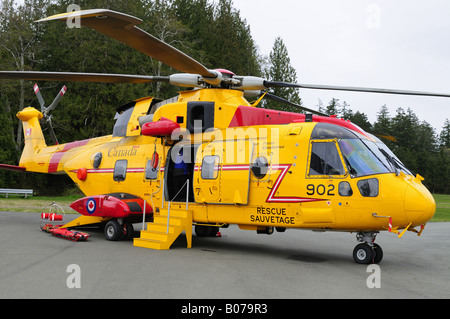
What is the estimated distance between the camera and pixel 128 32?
7.24 m

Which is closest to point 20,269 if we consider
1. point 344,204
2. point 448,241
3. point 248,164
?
point 248,164

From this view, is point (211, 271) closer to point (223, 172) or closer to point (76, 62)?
point (223, 172)

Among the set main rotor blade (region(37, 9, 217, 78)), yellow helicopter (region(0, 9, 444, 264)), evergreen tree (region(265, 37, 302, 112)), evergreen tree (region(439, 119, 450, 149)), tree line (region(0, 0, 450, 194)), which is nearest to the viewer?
main rotor blade (region(37, 9, 217, 78))

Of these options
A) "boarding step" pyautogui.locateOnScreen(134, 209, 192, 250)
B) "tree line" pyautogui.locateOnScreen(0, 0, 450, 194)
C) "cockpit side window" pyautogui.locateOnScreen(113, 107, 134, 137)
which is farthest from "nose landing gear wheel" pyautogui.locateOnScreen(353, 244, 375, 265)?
"tree line" pyautogui.locateOnScreen(0, 0, 450, 194)

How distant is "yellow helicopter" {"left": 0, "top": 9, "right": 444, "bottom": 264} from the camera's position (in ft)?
26.8

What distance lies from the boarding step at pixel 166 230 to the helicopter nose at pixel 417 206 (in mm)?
5142

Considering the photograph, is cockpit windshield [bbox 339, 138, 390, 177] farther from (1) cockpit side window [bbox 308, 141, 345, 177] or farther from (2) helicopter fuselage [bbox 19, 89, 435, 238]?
(1) cockpit side window [bbox 308, 141, 345, 177]

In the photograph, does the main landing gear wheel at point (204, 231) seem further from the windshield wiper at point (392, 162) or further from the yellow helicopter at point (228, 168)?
the windshield wiper at point (392, 162)

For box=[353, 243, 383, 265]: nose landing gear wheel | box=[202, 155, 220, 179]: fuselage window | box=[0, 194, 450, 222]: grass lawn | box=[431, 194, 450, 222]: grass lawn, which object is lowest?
box=[431, 194, 450, 222]: grass lawn

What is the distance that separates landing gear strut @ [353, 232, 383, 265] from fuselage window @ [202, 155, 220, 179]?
11.8 ft

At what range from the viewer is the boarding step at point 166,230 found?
1010 cm

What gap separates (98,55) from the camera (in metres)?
33.9

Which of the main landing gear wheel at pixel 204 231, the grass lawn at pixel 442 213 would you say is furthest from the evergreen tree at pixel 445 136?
the main landing gear wheel at pixel 204 231
